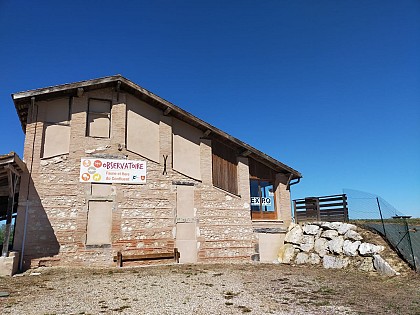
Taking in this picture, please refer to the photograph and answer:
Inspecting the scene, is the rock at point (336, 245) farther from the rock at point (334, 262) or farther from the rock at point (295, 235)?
the rock at point (295, 235)

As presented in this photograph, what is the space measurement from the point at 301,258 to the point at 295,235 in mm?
1264

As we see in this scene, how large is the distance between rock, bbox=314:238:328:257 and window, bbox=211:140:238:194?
442 cm

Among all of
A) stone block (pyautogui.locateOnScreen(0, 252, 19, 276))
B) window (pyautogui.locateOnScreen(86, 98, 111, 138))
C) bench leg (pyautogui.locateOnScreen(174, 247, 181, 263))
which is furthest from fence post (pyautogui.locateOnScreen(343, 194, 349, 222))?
stone block (pyautogui.locateOnScreen(0, 252, 19, 276))

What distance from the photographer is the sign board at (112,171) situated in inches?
509

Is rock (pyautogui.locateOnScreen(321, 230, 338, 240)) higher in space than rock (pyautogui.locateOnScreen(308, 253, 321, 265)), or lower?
higher

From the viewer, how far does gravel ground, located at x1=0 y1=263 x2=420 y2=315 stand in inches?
263

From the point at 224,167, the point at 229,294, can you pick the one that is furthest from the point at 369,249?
the point at 224,167

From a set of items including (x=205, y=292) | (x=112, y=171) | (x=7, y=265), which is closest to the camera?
(x=205, y=292)

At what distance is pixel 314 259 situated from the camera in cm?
1401

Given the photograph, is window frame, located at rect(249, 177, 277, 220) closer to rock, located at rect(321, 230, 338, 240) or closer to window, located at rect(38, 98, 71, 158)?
rock, located at rect(321, 230, 338, 240)

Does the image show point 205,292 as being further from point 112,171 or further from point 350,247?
point 350,247

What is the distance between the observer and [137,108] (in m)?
14.4

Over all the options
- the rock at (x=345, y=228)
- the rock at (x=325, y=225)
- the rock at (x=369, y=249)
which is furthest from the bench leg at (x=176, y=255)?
the rock at (x=369, y=249)

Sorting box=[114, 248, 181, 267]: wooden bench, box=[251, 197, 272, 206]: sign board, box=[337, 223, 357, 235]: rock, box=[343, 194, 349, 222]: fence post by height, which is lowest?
box=[114, 248, 181, 267]: wooden bench
